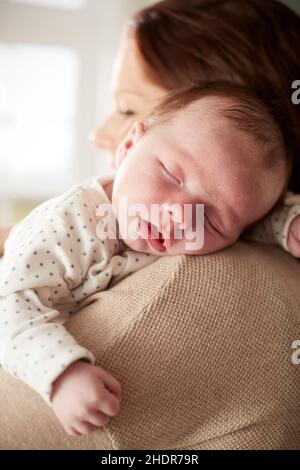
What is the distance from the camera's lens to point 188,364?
0.78 meters

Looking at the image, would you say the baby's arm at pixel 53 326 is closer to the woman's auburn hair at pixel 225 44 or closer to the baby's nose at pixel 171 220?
the baby's nose at pixel 171 220

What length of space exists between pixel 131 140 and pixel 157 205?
212 millimetres

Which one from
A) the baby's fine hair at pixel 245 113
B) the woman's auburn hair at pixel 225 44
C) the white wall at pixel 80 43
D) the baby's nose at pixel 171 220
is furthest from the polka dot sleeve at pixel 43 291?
the white wall at pixel 80 43

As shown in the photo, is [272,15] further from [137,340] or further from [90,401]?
[90,401]

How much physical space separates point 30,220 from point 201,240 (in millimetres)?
322

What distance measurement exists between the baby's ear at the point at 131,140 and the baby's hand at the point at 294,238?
1.25 feet

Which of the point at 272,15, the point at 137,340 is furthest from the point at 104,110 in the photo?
the point at 137,340

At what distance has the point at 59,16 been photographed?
368 cm

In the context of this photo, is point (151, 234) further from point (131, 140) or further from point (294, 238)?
point (294, 238)

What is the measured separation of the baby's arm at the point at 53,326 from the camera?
2.26 ft

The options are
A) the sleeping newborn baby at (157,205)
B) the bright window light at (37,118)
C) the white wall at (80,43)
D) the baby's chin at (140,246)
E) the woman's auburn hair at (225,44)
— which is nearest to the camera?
the sleeping newborn baby at (157,205)

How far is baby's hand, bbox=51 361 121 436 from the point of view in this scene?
0.68m

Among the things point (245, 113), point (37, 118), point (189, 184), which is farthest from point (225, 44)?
point (37, 118)

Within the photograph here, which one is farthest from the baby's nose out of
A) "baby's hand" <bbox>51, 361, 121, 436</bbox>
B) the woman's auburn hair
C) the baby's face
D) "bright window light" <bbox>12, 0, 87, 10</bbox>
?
"bright window light" <bbox>12, 0, 87, 10</bbox>
